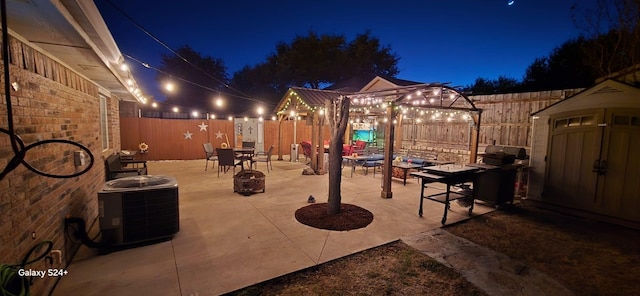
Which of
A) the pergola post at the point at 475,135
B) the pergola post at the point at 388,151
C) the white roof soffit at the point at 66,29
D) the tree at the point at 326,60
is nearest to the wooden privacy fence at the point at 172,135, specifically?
the pergola post at the point at 475,135

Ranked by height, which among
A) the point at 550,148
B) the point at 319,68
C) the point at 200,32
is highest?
the point at 200,32

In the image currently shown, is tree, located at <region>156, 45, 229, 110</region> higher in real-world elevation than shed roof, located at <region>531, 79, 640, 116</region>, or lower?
higher

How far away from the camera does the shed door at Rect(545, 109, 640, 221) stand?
4574mm

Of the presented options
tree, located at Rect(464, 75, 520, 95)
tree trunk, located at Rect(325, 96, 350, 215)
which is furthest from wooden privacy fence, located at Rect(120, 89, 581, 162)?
tree, located at Rect(464, 75, 520, 95)

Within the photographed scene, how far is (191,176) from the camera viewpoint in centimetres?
813

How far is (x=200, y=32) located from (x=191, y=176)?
27750mm

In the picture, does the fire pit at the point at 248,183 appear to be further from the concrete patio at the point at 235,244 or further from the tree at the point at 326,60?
the tree at the point at 326,60

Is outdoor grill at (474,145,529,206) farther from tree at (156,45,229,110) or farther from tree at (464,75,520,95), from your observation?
tree at (156,45,229,110)

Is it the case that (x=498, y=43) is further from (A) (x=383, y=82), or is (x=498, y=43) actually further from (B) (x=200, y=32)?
(B) (x=200, y=32)

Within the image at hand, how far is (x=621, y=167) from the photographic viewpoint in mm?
4664

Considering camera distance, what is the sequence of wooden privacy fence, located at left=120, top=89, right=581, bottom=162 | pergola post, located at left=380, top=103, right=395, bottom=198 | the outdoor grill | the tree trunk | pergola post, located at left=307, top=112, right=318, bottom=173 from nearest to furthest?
the tree trunk → the outdoor grill → pergola post, located at left=380, top=103, right=395, bottom=198 → wooden privacy fence, located at left=120, top=89, right=581, bottom=162 → pergola post, located at left=307, top=112, right=318, bottom=173

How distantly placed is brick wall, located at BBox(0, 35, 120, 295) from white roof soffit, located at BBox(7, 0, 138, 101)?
5.5 inches

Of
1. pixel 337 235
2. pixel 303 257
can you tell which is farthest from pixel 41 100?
pixel 337 235

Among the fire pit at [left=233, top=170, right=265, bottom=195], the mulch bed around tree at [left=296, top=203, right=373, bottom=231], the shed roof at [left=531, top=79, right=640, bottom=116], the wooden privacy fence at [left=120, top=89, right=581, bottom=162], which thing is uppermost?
the shed roof at [left=531, top=79, right=640, bottom=116]
